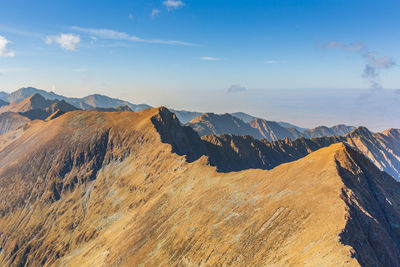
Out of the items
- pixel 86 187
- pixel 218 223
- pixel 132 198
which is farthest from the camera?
pixel 86 187

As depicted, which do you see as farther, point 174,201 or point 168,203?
point 168,203

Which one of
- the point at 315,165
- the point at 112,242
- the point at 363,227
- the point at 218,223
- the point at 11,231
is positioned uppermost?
the point at 315,165

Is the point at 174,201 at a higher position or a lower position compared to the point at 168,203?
higher

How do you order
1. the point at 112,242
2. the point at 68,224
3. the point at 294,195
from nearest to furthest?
the point at 294,195 → the point at 112,242 → the point at 68,224

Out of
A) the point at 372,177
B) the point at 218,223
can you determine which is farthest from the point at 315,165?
the point at 218,223

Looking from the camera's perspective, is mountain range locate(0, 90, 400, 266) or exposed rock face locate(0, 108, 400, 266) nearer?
exposed rock face locate(0, 108, 400, 266)

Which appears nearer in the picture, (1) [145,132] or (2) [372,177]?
(2) [372,177]

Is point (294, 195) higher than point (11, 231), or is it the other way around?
point (294, 195)

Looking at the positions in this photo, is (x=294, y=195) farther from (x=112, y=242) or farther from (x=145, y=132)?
(x=145, y=132)
